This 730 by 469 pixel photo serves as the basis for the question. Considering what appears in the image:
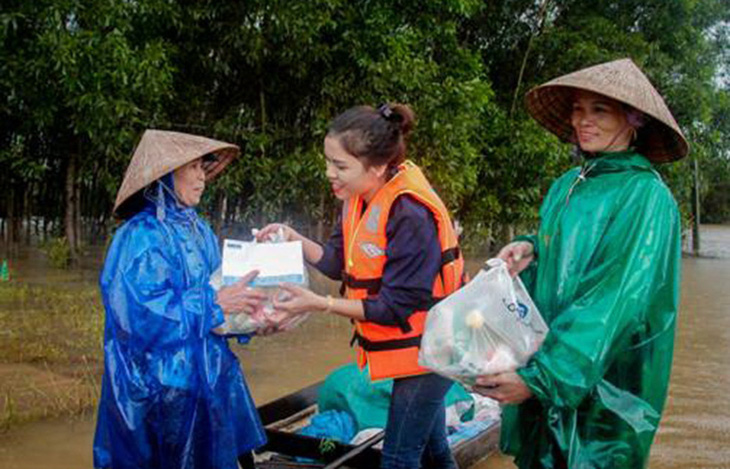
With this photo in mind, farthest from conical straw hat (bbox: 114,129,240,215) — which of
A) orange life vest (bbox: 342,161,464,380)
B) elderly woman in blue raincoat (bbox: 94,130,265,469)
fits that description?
orange life vest (bbox: 342,161,464,380)

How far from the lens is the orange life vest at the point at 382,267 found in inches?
96.3

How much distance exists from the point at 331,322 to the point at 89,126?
3286mm

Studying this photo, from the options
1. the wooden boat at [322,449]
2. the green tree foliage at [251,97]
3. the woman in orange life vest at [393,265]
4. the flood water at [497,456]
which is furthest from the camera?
the green tree foliage at [251,97]

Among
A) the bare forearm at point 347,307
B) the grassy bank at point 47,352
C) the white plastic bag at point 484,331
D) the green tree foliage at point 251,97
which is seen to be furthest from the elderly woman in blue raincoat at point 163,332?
the green tree foliage at point 251,97

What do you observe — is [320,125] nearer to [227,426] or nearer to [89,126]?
[89,126]

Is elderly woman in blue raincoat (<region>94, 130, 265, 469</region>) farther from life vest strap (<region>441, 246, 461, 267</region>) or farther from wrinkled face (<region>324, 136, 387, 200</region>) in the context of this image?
life vest strap (<region>441, 246, 461, 267</region>)

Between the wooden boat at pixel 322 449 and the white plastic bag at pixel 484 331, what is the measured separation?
1.51 metres

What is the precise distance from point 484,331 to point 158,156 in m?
1.44

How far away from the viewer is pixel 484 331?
183cm

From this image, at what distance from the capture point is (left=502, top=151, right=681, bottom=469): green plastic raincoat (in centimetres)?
171

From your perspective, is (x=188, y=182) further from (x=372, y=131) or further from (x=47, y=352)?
(x=47, y=352)

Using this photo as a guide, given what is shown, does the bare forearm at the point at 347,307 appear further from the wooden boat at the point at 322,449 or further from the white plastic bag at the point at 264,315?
the wooden boat at the point at 322,449

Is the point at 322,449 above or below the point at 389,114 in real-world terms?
below

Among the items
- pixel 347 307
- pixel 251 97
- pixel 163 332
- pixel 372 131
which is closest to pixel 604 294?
pixel 347 307
